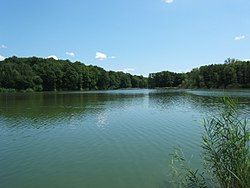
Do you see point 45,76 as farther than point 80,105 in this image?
Yes

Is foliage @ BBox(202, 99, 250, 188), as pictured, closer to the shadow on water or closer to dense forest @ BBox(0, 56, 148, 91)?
the shadow on water

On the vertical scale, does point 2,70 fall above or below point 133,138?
above

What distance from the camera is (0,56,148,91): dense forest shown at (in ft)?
394

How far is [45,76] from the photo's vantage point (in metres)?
134

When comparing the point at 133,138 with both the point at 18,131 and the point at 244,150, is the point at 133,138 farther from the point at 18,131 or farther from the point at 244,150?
the point at 244,150

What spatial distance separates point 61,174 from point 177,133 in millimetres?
11667

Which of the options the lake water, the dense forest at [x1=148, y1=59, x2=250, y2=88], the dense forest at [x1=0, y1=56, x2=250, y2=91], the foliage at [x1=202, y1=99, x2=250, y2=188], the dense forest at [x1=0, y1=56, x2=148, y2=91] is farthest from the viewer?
the dense forest at [x1=148, y1=59, x2=250, y2=88]

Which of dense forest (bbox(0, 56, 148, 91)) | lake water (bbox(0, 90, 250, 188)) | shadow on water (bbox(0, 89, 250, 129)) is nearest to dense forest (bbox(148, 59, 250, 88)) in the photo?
dense forest (bbox(0, 56, 148, 91))

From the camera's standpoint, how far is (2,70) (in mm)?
121125

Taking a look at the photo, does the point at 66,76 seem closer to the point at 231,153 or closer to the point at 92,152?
the point at 92,152

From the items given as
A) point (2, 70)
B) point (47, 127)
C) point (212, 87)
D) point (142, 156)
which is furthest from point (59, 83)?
point (142, 156)

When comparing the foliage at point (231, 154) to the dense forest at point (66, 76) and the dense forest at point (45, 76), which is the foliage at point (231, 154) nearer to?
the dense forest at point (66, 76)

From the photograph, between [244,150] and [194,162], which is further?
[194,162]

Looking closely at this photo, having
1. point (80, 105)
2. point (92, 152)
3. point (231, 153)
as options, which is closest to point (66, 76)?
point (80, 105)
